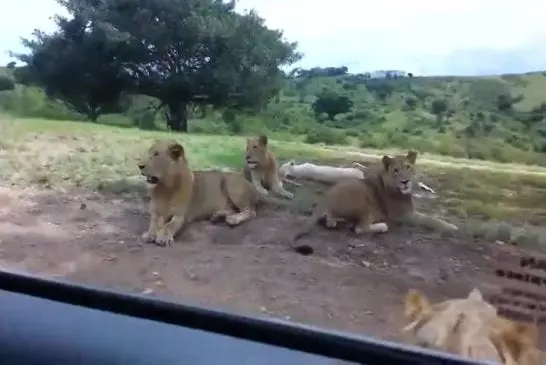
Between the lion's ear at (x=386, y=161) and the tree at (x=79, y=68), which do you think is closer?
the lion's ear at (x=386, y=161)

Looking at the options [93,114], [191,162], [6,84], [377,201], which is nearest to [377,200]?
[377,201]

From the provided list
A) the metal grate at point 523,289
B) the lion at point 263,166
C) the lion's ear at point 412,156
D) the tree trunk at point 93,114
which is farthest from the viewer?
the tree trunk at point 93,114

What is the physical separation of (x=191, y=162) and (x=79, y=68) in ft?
0.85

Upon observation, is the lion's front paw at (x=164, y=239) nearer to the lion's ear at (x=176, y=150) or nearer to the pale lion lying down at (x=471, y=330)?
the lion's ear at (x=176, y=150)

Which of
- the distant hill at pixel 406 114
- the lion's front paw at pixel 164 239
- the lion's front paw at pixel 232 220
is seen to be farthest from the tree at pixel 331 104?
the lion's front paw at pixel 164 239

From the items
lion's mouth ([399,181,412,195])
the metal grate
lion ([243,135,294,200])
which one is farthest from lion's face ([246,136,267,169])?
the metal grate

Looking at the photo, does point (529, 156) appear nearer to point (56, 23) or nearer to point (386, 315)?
point (386, 315)

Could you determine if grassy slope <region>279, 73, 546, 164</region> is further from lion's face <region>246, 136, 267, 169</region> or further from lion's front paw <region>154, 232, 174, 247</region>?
lion's front paw <region>154, 232, 174, 247</region>

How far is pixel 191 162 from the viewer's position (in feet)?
4.53

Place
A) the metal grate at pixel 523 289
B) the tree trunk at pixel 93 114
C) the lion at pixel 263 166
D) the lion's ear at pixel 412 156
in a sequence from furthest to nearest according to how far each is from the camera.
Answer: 1. the tree trunk at pixel 93 114
2. the lion at pixel 263 166
3. the lion's ear at pixel 412 156
4. the metal grate at pixel 523 289

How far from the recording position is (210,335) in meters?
1.40

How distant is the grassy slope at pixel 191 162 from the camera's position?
1.15 metres

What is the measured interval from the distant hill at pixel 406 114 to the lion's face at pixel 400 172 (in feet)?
0.06

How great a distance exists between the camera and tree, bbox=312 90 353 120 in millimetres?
1285
